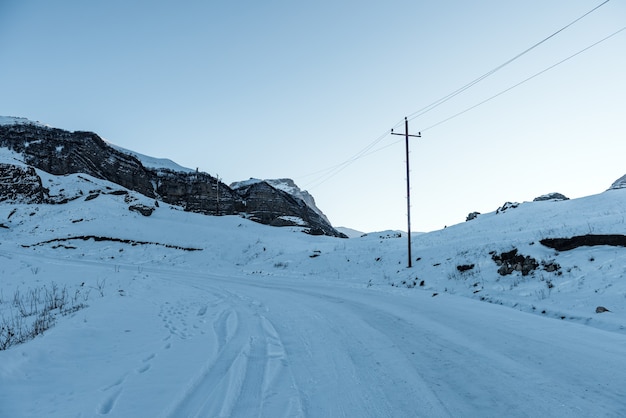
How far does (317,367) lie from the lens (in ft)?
16.0

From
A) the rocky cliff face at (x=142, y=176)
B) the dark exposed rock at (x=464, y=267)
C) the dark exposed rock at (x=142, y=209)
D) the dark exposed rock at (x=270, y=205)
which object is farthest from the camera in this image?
the dark exposed rock at (x=270, y=205)

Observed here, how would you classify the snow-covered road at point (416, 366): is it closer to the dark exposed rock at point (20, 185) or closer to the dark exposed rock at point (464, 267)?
the dark exposed rock at point (464, 267)

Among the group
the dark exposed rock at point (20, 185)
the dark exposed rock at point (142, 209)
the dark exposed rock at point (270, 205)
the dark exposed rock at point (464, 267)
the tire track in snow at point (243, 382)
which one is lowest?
the tire track in snow at point (243, 382)

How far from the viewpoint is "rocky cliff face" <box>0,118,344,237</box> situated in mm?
58344

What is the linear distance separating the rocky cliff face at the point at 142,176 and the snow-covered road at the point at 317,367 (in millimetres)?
39972

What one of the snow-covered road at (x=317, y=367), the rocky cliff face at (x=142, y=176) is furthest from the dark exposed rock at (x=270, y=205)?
the snow-covered road at (x=317, y=367)

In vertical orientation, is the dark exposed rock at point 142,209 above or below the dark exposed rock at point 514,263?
above

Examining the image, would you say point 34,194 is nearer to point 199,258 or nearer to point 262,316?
point 199,258

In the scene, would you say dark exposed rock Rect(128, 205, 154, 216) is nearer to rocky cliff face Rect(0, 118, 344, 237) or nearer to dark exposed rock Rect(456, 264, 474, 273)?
rocky cliff face Rect(0, 118, 344, 237)

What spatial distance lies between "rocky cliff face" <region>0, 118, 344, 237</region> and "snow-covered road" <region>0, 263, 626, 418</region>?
3997 centimetres

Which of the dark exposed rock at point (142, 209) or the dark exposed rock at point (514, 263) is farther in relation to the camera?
the dark exposed rock at point (142, 209)

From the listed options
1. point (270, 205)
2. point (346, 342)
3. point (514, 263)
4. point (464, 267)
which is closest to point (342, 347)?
point (346, 342)

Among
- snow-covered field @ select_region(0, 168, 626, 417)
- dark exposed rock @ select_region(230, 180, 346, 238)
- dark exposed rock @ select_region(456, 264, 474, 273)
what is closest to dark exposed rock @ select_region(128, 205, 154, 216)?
dark exposed rock @ select_region(230, 180, 346, 238)

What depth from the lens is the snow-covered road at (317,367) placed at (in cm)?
363
